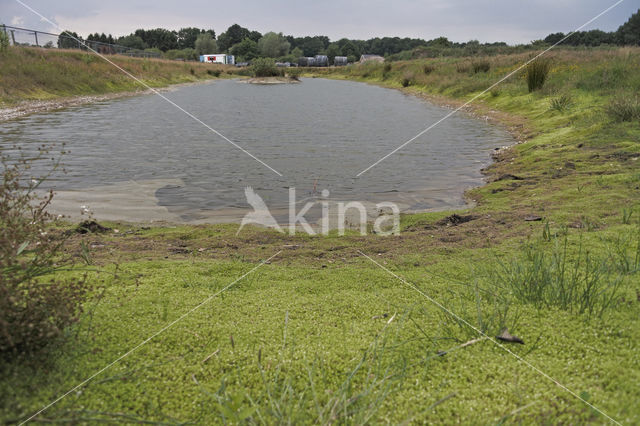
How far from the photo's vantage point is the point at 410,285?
3.39 metres

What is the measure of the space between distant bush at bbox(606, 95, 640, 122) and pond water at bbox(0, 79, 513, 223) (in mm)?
2884

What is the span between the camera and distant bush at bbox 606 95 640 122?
10094 millimetres

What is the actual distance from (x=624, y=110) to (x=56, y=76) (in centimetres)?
2904

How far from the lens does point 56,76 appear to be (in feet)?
87.5

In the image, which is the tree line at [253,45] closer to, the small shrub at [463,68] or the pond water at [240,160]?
the small shrub at [463,68]

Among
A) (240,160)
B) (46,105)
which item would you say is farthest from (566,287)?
(46,105)

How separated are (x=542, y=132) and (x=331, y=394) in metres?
12.9

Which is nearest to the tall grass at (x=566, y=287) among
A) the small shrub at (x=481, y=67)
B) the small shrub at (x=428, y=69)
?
the small shrub at (x=481, y=67)

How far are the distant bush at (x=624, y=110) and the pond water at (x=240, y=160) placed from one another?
114 inches

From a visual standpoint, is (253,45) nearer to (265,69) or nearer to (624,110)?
(265,69)

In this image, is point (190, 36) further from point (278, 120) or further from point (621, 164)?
point (621, 164)

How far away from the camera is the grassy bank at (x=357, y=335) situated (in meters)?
1.83

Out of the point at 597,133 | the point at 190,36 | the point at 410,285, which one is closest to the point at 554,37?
the point at 597,133

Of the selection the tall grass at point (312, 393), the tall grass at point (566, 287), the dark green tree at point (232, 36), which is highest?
the dark green tree at point (232, 36)
